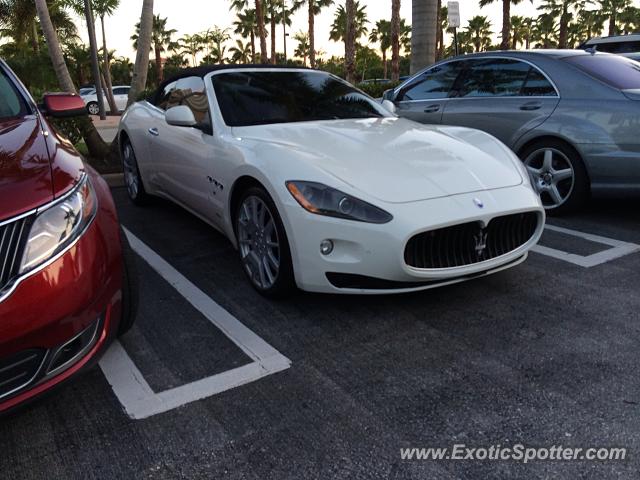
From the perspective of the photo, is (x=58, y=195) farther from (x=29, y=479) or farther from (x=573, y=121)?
(x=573, y=121)

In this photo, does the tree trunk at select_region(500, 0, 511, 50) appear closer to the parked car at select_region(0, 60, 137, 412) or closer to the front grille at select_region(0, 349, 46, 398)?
the parked car at select_region(0, 60, 137, 412)

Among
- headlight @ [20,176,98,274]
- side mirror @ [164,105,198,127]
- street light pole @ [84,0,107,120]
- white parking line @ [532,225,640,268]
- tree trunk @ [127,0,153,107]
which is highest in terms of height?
street light pole @ [84,0,107,120]

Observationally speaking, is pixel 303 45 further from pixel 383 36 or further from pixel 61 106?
pixel 61 106

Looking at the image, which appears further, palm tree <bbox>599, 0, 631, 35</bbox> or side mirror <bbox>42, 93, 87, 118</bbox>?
palm tree <bbox>599, 0, 631, 35</bbox>

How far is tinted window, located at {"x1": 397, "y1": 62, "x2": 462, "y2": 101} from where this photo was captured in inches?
230

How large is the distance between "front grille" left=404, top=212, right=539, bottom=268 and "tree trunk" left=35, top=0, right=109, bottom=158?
6407 mm

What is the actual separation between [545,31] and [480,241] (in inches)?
2186

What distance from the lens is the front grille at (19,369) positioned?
177cm

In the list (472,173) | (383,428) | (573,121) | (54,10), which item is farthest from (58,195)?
(54,10)

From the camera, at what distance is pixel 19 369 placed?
1.81m

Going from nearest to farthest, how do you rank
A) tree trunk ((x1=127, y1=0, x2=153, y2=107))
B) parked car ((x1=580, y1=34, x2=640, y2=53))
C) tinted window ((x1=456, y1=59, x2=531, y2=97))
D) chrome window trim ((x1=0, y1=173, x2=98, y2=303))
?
chrome window trim ((x1=0, y1=173, x2=98, y2=303)), tinted window ((x1=456, y1=59, x2=531, y2=97)), tree trunk ((x1=127, y1=0, x2=153, y2=107)), parked car ((x1=580, y1=34, x2=640, y2=53))

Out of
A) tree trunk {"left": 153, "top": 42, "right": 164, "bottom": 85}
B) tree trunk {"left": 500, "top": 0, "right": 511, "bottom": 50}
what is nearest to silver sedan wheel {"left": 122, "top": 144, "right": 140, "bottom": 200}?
tree trunk {"left": 500, "top": 0, "right": 511, "bottom": 50}

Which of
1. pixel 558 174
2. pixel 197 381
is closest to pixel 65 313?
pixel 197 381

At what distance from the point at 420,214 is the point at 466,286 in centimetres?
90
